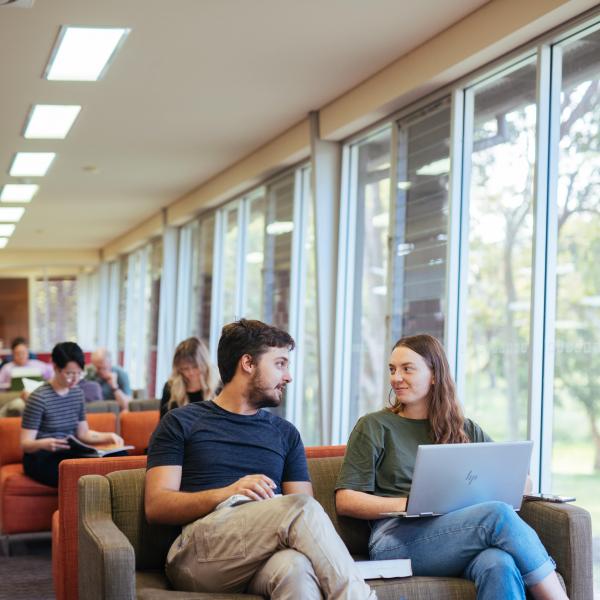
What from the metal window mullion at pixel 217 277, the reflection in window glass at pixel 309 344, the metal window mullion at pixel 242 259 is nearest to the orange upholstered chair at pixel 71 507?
the reflection in window glass at pixel 309 344

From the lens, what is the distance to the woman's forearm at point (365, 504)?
3434mm

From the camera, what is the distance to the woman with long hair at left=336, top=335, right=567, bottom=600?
10.6 ft

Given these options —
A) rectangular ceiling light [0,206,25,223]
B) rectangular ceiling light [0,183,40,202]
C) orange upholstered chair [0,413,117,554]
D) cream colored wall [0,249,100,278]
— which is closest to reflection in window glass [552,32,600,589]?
orange upholstered chair [0,413,117,554]

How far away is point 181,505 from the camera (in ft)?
10.5

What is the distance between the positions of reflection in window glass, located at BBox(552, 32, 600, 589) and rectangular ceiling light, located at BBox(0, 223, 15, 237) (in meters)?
11.4

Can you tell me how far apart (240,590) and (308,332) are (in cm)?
549

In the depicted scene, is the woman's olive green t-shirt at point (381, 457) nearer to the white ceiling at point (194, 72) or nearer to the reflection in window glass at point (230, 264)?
the white ceiling at point (194, 72)

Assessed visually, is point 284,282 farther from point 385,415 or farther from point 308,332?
point 385,415

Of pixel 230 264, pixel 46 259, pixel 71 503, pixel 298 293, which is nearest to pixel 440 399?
pixel 71 503

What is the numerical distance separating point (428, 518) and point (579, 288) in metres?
1.77

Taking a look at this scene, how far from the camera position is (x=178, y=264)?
1319 centimetres

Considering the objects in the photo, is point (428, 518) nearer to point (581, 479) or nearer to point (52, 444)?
point (581, 479)

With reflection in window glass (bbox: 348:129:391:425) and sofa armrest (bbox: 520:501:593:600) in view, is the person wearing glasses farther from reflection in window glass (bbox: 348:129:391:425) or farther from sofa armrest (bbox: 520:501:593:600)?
sofa armrest (bbox: 520:501:593:600)

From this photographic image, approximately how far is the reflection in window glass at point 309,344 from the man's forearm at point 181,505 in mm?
4975
